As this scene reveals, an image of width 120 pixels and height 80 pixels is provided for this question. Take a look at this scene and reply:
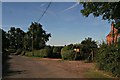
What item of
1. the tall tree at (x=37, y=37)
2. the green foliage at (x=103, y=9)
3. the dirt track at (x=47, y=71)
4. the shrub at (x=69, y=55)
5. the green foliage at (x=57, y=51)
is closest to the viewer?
the green foliage at (x=103, y=9)

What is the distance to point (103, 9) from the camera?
17.5 meters

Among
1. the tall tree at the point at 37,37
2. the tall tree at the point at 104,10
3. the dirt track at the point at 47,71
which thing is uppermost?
the tall tree at the point at 37,37

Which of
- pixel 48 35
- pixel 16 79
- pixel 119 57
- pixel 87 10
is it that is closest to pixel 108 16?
pixel 87 10

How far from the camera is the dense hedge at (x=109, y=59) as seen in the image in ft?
58.4

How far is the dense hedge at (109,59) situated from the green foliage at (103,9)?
8.46ft

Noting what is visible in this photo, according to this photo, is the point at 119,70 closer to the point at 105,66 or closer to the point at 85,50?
the point at 105,66

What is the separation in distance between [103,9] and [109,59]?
3.95m

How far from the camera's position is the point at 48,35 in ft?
348

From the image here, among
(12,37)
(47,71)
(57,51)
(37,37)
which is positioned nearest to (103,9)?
(47,71)

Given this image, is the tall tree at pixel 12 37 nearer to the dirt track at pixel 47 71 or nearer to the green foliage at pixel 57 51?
the green foliage at pixel 57 51

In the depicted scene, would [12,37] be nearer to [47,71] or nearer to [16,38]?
[16,38]

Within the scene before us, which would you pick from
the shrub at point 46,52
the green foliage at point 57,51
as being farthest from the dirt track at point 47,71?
the green foliage at point 57,51

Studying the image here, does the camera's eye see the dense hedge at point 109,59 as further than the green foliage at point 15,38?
No

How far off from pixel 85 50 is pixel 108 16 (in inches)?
1038
